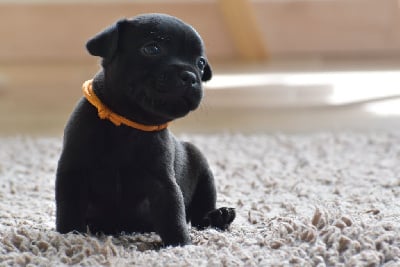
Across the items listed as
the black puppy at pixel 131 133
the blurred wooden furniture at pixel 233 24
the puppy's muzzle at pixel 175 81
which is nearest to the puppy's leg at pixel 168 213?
the black puppy at pixel 131 133

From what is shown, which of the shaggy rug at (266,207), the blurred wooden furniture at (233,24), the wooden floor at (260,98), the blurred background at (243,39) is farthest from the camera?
the blurred wooden furniture at (233,24)

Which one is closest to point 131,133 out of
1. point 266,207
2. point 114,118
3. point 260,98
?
point 114,118

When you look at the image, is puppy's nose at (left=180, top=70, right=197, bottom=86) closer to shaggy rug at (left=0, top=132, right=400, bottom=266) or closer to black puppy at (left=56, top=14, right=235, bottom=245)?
black puppy at (left=56, top=14, right=235, bottom=245)

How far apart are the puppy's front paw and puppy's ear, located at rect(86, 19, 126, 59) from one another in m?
0.31

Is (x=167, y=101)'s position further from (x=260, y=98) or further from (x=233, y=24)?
(x=233, y=24)

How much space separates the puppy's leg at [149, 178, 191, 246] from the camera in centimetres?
103

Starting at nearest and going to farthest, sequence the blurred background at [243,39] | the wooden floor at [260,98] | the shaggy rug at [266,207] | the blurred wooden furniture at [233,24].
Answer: the shaggy rug at [266,207]
the wooden floor at [260,98]
the blurred background at [243,39]
the blurred wooden furniture at [233,24]

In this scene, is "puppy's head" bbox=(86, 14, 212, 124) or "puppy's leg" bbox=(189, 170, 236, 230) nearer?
"puppy's head" bbox=(86, 14, 212, 124)

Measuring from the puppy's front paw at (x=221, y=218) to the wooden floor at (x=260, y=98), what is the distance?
2.39ft

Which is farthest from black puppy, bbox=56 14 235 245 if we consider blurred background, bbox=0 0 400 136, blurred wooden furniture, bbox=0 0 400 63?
blurred wooden furniture, bbox=0 0 400 63

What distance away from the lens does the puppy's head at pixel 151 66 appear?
1005 mm

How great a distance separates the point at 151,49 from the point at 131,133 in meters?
0.12

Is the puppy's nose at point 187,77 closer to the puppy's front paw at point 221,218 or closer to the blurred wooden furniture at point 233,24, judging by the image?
the puppy's front paw at point 221,218

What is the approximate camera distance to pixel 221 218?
1.17 meters
